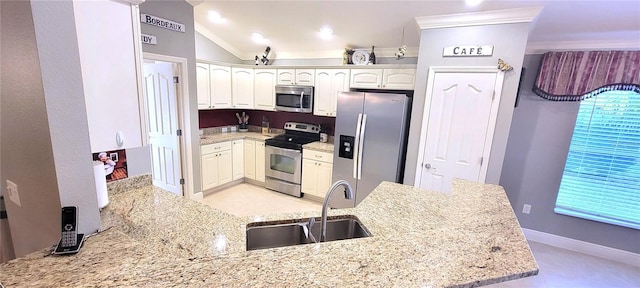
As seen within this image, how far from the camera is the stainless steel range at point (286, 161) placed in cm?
396

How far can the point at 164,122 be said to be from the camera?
3428 millimetres

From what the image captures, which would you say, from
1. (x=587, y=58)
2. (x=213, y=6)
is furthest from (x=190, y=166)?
(x=587, y=58)

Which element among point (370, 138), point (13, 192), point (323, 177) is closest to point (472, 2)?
point (370, 138)

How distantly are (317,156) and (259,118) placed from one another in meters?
1.71

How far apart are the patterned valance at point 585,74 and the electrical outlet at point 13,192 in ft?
13.9

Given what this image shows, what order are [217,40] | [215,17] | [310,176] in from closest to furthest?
1. [215,17]
2. [310,176]
3. [217,40]

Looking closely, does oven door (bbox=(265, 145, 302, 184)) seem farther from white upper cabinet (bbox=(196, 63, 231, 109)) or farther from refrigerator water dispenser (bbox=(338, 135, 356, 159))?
white upper cabinet (bbox=(196, 63, 231, 109))

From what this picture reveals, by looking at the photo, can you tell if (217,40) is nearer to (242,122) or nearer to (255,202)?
(242,122)

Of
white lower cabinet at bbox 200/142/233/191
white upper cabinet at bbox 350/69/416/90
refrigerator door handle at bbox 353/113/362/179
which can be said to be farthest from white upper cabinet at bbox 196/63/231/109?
refrigerator door handle at bbox 353/113/362/179

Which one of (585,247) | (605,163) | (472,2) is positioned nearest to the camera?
(472,2)

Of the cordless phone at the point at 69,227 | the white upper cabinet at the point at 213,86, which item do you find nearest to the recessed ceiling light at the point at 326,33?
the white upper cabinet at the point at 213,86

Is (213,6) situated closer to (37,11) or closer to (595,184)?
(37,11)

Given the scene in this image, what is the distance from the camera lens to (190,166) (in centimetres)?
349

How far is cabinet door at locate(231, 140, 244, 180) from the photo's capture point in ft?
13.9
